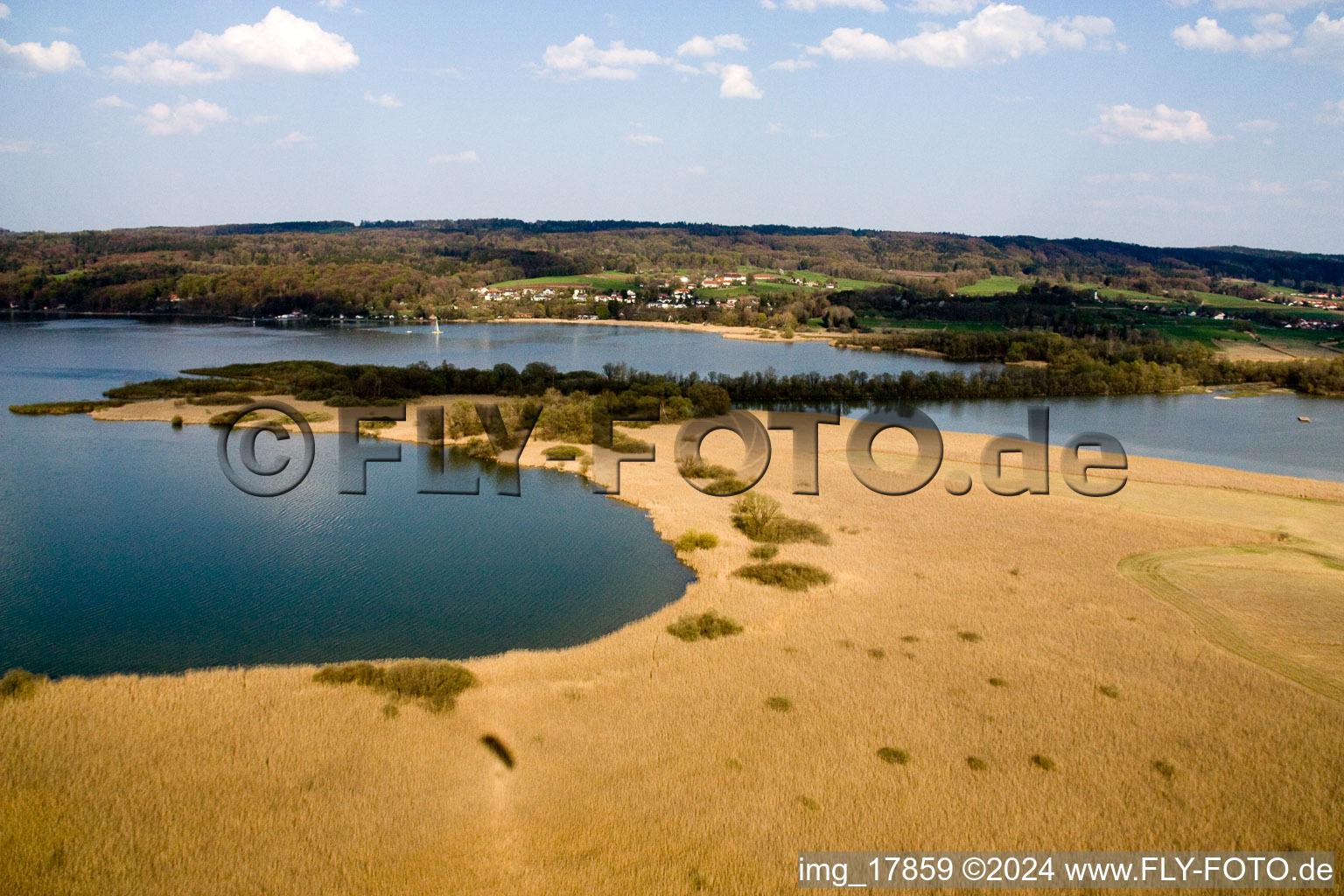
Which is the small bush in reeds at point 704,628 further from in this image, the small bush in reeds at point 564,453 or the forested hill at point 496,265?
the forested hill at point 496,265

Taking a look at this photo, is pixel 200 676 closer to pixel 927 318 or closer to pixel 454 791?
pixel 454 791

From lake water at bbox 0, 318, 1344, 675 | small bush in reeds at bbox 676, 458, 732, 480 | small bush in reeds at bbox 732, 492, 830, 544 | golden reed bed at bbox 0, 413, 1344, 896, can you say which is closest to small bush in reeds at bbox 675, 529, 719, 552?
lake water at bbox 0, 318, 1344, 675

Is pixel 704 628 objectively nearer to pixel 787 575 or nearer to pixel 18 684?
pixel 787 575

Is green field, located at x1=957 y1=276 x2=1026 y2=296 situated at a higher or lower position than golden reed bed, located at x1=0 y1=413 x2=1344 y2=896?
higher

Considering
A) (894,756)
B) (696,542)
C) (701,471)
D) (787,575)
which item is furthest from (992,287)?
(894,756)

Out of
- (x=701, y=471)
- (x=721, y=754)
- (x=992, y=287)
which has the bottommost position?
(x=721, y=754)

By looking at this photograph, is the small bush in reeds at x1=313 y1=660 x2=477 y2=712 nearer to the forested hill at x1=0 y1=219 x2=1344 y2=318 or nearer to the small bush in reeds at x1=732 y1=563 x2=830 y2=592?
the small bush in reeds at x1=732 y1=563 x2=830 y2=592

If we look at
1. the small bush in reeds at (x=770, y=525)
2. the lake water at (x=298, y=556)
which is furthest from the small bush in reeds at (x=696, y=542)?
the small bush in reeds at (x=770, y=525)
